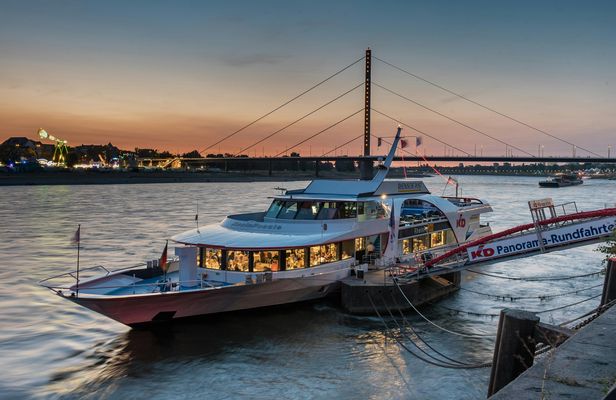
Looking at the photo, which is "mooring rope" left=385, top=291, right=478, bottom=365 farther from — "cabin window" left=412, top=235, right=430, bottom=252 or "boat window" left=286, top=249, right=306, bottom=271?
"cabin window" left=412, top=235, right=430, bottom=252

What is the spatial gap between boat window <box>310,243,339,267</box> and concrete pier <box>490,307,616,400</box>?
12.0 metres

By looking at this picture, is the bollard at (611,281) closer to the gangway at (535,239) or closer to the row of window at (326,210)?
the gangway at (535,239)

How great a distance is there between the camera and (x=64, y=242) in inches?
1538

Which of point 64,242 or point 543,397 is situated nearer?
point 543,397

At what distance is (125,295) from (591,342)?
12.7 metres

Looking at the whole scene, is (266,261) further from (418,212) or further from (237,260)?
(418,212)

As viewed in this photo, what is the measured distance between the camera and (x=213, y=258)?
18.9m

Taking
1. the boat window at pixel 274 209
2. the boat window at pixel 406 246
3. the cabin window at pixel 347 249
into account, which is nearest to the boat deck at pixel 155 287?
the boat window at pixel 274 209

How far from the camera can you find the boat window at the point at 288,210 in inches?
853

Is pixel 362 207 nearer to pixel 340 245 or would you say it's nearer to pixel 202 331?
pixel 340 245

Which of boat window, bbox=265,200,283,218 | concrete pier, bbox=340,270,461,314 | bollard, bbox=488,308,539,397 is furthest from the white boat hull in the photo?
bollard, bbox=488,308,539,397

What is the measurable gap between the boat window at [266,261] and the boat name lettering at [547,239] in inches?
267

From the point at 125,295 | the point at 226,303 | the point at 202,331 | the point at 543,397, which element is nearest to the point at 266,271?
the point at 226,303

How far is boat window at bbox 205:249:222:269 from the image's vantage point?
1869 centimetres
